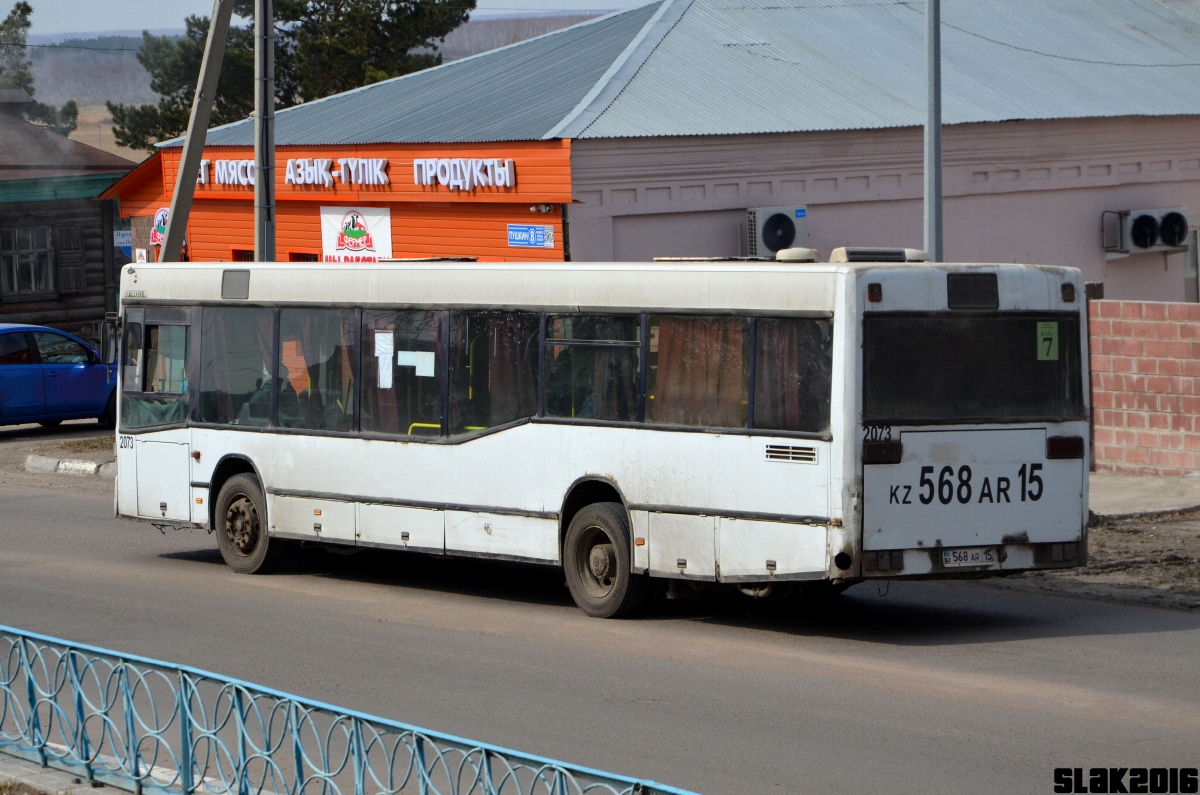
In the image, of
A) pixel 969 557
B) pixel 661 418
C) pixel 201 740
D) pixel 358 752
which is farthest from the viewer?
pixel 661 418

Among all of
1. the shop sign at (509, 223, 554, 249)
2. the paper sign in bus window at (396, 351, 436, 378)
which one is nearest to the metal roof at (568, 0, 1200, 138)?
the shop sign at (509, 223, 554, 249)

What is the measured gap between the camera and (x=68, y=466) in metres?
20.9

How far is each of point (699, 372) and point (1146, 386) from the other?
8.05 meters

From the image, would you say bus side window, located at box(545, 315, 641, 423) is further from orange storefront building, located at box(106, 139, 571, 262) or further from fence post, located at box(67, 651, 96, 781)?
orange storefront building, located at box(106, 139, 571, 262)

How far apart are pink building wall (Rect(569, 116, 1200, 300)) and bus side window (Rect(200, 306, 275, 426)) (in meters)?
7.81

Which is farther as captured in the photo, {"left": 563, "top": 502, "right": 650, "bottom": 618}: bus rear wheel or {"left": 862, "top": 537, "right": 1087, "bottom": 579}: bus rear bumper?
{"left": 563, "top": 502, "right": 650, "bottom": 618}: bus rear wheel

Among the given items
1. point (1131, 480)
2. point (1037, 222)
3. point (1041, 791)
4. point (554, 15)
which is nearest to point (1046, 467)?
point (1041, 791)

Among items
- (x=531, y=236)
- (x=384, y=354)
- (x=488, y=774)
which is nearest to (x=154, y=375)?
(x=384, y=354)

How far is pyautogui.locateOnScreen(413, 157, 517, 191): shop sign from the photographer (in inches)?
832

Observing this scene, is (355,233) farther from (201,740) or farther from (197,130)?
(201,740)

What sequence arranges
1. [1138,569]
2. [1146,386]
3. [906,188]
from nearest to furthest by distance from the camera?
[1138,569] < [1146,386] < [906,188]

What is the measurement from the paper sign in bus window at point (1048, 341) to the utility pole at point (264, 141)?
10220 mm

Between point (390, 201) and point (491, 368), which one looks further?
point (390, 201)

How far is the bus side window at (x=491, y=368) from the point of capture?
449 inches
